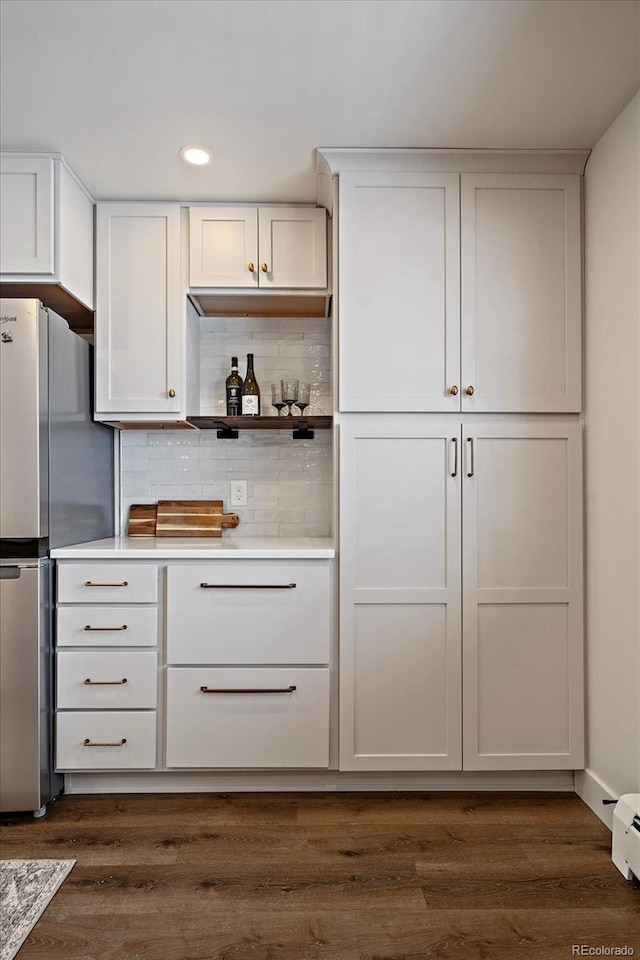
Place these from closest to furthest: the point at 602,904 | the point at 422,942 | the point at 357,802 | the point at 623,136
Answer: the point at 422,942 < the point at 602,904 < the point at 623,136 < the point at 357,802

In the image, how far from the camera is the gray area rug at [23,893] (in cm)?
156

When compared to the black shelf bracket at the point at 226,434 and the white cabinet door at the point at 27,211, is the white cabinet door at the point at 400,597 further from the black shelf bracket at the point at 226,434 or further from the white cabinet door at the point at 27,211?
the white cabinet door at the point at 27,211

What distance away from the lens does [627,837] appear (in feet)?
5.86

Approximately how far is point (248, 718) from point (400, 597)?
73 centimetres

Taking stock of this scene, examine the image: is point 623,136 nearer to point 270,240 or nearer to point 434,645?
point 270,240

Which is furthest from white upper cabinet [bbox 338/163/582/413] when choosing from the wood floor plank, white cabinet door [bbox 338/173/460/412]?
the wood floor plank

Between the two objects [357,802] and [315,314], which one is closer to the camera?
[357,802]

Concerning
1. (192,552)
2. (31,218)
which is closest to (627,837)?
(192,552)

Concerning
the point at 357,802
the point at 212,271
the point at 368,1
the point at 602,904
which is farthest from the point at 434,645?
the point at 368,1

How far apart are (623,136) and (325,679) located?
2164 millimetres

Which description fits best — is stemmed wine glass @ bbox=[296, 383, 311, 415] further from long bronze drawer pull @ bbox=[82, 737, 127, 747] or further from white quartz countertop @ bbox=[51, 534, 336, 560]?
long bronze drawer pull @ bbox=[82, 737, 127, 747]

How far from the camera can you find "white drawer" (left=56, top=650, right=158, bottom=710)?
2.26 metres

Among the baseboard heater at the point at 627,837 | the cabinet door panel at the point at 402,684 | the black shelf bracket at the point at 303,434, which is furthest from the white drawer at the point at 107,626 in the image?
the baseboard heater at the point at 627,837

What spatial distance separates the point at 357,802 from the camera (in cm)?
227
